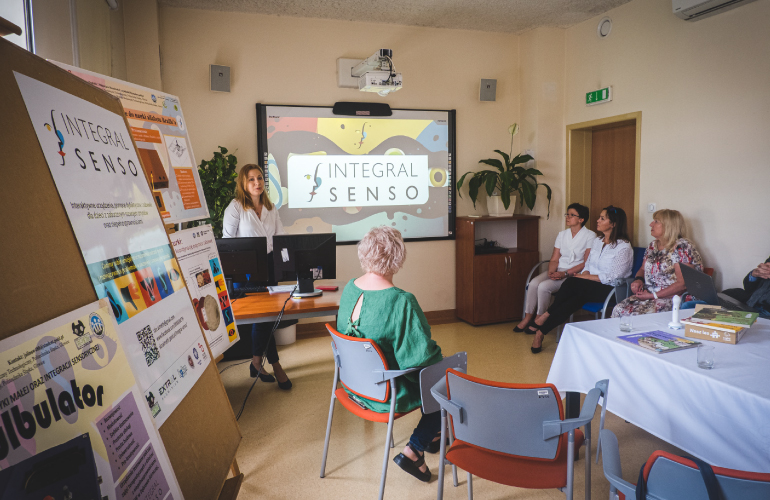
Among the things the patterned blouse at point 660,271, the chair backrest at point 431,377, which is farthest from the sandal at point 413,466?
the patterned blouse at point 660,271

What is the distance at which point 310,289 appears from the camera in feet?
10.1

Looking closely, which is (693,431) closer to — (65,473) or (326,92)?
(65,473)

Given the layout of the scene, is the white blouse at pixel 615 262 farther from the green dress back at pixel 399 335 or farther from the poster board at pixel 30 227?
the poster board at pixel 30 227

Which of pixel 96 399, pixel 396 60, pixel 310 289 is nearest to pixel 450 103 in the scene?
pixel 396 60

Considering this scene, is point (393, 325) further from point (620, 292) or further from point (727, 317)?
point (620, 292)

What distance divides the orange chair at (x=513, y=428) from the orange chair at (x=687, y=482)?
291mm

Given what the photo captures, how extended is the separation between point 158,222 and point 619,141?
4696 mm

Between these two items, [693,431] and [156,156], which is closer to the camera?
[693,431]

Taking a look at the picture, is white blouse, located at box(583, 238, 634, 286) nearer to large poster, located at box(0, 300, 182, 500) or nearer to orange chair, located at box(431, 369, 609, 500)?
orange chair, located at box(431, 369, 609, 500)

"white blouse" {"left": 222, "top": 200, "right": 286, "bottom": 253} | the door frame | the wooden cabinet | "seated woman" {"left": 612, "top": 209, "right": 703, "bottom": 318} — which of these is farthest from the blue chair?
"white blouse" {"left": 222, "top": 200, "right": 286, "bottom": 253}

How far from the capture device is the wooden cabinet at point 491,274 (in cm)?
486

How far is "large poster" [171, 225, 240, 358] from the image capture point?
6.11 ft

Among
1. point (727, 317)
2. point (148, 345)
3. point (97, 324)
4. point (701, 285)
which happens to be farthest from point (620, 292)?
point (97, 324)

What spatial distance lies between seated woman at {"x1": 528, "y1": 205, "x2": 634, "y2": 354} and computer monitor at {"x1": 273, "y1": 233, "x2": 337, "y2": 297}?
2.20 metres
